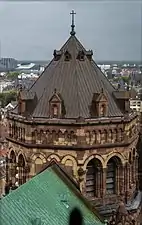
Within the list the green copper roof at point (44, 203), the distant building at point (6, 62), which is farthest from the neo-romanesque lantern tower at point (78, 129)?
the distant building at point (6, 62)

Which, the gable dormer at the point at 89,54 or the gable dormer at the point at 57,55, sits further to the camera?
the gable dormer at the point at 89,54

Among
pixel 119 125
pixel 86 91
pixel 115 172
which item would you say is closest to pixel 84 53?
pixel 86 91

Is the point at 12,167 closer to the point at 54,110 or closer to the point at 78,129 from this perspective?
the point at 54,110

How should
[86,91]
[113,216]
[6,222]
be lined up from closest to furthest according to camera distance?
1. [6,222]
2. [113,216]
3. [86,91]

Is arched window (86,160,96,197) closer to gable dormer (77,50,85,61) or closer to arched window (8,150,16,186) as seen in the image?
arched window (8,150,16,186)

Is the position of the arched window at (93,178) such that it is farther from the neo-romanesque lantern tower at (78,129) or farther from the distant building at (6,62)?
the distant building at (6,62)

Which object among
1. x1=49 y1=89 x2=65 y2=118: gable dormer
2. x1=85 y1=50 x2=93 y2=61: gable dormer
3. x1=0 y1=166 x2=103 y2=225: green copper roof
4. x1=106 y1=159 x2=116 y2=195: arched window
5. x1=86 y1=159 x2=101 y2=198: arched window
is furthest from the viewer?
x1=85 y1=50 x2=93 y2=61: gable dormer

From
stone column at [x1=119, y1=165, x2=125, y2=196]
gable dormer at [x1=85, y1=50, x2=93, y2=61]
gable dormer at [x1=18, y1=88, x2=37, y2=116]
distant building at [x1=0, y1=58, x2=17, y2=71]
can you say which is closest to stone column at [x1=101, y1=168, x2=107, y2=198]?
stone column at [x1=119, y1=165, x2=125, y2=196]

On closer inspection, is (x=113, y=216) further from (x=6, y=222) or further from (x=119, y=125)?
(x=6, y=222)
